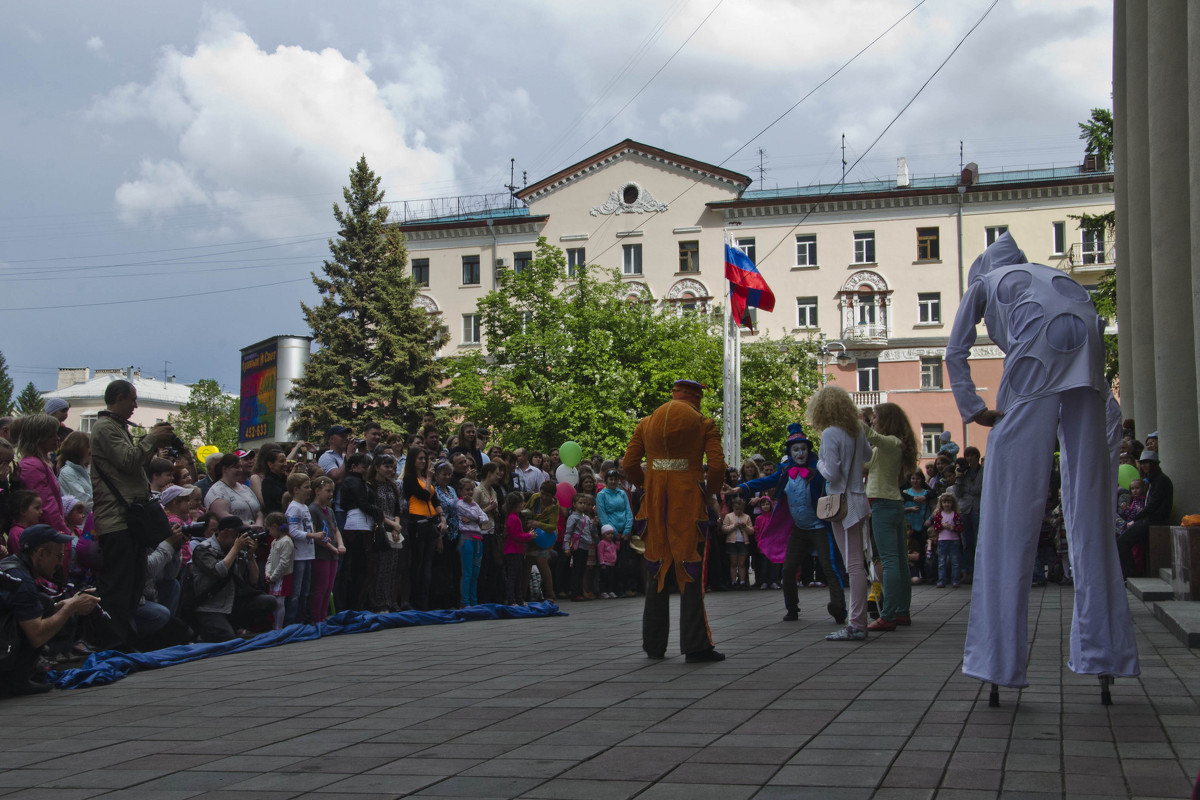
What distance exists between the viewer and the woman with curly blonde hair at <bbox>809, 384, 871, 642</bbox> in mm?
9797

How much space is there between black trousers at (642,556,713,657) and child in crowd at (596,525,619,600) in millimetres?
8357

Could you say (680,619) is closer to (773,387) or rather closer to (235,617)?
(235,617)

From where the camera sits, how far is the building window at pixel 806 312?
6112 cm

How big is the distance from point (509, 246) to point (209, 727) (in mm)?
60970

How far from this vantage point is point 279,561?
37.9ft

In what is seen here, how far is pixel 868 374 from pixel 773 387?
7.15 meters

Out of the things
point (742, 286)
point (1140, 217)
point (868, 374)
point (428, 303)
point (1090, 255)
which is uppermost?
point (1090, 255)

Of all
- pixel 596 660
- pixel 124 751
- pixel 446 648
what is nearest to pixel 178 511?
pixel 446 648

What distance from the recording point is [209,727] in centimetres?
620

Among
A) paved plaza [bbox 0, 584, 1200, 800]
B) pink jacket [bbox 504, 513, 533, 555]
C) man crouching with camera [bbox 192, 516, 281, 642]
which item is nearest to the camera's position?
Answer: paved plaza [bbox 0, 584, 1200, 800]

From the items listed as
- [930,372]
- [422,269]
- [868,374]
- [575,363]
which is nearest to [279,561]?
[575,363]

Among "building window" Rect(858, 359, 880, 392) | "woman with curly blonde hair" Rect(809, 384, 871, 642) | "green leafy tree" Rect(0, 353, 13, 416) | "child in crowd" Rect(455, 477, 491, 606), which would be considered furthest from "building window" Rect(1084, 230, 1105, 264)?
"green leafy tree" Rect(0, 353, 13, 416)

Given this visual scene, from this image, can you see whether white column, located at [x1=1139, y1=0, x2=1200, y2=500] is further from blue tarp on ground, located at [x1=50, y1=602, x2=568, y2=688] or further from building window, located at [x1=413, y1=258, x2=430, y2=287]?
building window, located at [x1=413, y1=258, x2=430, y2=287]

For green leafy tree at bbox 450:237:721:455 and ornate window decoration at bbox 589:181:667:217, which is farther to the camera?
ornate window decoration at bbox 589:181:667:217
